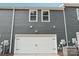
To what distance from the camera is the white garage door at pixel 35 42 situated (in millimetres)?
7203

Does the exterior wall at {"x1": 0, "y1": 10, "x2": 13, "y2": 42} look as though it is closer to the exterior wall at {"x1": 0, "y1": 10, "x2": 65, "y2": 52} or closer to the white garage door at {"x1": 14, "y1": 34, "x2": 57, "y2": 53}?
the exterior wall at {"x1": 0, "y1": 10, "x2": 65, "y2": 52}

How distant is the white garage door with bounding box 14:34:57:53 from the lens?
720cm

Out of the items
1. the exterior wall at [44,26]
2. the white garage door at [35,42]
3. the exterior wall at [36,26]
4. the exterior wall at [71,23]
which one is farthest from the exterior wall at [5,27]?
the exterior wall at [71,23]

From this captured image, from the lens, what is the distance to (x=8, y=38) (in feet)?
22.8

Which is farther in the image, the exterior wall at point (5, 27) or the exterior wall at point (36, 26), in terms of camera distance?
the exterior wall at point (36, 26)

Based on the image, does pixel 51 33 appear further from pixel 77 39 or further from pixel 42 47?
pixel 77 39

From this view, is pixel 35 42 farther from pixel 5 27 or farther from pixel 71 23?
pixel 71 23

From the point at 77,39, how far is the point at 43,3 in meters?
5.91

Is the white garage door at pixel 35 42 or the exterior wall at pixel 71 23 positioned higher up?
the exterior wall at pixel 71 23

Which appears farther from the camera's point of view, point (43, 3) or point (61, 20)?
point (61, 20)

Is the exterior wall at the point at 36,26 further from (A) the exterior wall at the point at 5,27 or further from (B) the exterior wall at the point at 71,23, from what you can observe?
(B) the exterior wall at the point at 71,23

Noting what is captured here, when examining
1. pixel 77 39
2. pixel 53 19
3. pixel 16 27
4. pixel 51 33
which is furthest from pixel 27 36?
pixel 77 39

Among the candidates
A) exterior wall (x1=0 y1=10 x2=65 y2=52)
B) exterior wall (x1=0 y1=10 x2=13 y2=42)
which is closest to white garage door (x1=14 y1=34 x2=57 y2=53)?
exterior wall (x1=0 y1=10 x2=65 y2=52)

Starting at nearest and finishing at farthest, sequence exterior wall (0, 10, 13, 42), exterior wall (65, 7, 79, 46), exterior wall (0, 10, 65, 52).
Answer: exterior wall (0, 10, 13, 42) → exterior wall (0, 10, 65, 52) → exterior wall (65, 7, 79, 46)
